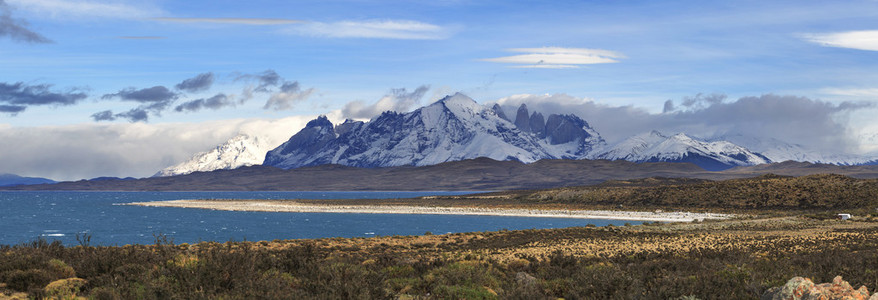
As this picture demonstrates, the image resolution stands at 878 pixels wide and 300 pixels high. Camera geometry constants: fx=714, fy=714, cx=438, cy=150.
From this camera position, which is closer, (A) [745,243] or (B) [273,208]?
(A) [745,243]

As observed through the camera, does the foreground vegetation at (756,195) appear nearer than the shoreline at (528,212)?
No

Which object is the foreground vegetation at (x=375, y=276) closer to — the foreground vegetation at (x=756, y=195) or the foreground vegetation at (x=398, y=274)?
the foreground vegetation at (x=398, y=274)

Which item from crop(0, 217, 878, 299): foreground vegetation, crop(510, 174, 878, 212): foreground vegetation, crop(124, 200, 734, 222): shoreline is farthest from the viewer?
crop(510, 174, 878, 212): foreground vegetation

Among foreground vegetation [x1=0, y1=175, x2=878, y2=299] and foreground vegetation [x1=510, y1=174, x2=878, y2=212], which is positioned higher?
foreground vegetation [x1=0, y1=175, x2=878, y2=299]

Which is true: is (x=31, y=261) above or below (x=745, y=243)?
above

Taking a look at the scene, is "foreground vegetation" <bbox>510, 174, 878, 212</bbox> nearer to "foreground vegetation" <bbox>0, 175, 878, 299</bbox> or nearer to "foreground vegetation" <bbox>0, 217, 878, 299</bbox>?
"foreground vegetation" <bbox>0, 175, 878, 299</bbox>

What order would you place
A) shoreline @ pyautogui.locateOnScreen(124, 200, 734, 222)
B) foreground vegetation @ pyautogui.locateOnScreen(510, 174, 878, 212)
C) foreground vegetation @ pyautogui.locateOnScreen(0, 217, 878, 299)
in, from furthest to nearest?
foreground vegetation @ pyautogui.locateOnScreen(510, 174, 878, 212)
shoreline @ pyautogui.locateOnScreen(124, 200, 734, 222)
foreground vegetation @ pyautogui.locateOnScreen(0, 217, 878, 299)

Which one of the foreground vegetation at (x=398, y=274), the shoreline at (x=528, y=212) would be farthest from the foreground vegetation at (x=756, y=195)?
the foreground vegetation at (x=398, y=274)

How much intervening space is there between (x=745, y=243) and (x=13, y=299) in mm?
31643

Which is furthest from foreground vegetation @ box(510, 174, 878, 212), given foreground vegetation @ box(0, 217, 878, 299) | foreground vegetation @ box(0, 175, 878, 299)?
foreground vegetation @ box(0, 217, 878, 299)

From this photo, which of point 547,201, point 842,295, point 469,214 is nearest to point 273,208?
point 469,214

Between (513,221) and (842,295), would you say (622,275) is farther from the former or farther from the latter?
(513,221)

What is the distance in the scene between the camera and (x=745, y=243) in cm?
3569

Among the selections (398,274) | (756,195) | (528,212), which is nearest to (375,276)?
(398,274)
